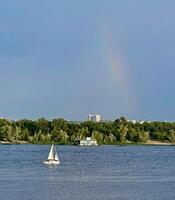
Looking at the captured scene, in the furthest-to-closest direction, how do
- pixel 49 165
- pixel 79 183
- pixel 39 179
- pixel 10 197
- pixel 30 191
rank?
pixel 49 165
pixel 39 179
pixel 79 183
pixel 30 191
pixel 10 197

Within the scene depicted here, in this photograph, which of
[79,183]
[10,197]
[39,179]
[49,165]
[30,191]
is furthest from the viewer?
[49,165]

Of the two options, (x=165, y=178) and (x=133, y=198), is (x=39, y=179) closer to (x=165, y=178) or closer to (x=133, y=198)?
(x=165, y=178)

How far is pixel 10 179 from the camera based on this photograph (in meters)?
68.6

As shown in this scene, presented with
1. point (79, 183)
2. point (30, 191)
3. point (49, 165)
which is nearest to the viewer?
point (30, 191)

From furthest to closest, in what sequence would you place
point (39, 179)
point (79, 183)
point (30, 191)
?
point (39, 179), point (79, 183), point (30, 191)

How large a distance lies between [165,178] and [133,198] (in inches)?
862

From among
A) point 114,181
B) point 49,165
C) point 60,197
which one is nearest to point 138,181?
point 114,181

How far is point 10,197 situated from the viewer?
52562 mm

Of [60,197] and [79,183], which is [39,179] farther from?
[60,197]

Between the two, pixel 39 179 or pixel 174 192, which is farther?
pixel 39 179

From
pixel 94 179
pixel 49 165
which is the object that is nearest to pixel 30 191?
pixel 94 179

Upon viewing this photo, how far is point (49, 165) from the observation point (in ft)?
318

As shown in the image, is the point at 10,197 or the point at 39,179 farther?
the point at 39,179

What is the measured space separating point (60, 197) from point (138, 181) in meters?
17.1
